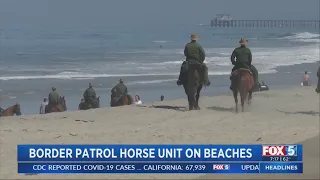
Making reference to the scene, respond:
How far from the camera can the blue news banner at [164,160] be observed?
8148mm

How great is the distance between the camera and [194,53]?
15336 millimetres

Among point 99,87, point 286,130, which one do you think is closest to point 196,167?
point 286,130

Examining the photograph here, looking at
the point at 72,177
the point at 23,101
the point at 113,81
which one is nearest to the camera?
the point at 72,177

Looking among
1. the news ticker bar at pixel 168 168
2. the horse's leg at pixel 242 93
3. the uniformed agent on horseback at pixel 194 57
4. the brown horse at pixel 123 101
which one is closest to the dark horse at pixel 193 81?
the uniformed agent on horseback at pixel 194 57

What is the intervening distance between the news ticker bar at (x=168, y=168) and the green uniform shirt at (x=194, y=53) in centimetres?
715

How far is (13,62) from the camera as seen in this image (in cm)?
5400

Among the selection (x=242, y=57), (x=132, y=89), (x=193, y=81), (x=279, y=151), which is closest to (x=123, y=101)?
(x=193, y=81)

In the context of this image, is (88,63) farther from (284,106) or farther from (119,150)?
(119,150)

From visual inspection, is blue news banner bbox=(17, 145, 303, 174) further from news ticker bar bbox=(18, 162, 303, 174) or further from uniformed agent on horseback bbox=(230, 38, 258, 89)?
uniformed agent on horseback bbox=(230, 38, 258, 89)

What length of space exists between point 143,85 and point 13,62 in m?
22.0

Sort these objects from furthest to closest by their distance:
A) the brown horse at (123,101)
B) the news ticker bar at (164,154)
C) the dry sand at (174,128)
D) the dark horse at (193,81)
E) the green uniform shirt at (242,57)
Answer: the brown horse at (123,101)
the dark horse at (193,81)
the green uniform shirt at (242,57)
the dry sand at (174,128)
the news ticker bar at (164,154)

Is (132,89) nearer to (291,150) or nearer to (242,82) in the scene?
(242,82)

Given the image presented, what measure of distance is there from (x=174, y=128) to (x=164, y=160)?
4702mm

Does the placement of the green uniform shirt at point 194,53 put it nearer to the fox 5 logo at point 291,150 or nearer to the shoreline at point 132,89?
the fox 5 logo at point 291,150
